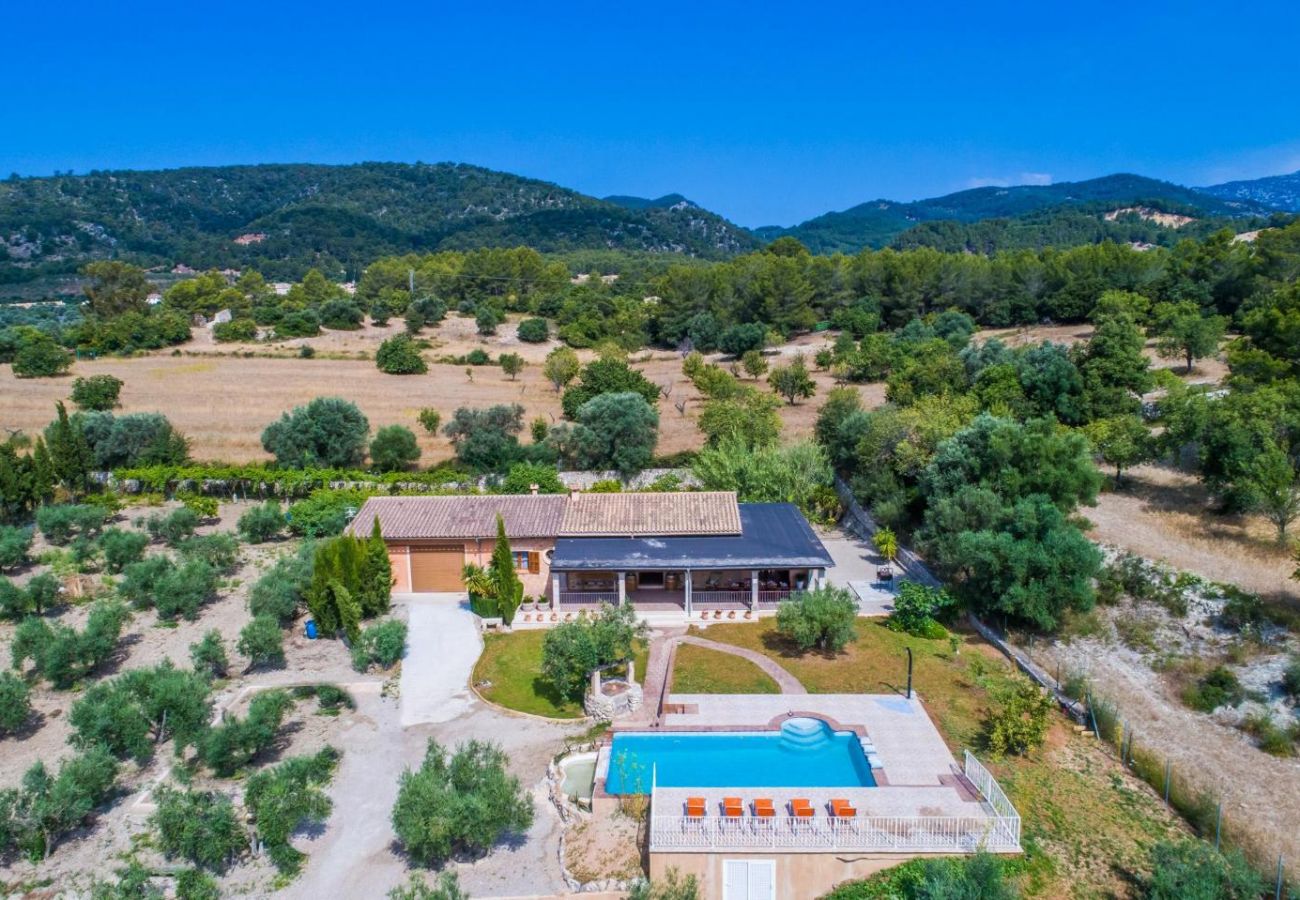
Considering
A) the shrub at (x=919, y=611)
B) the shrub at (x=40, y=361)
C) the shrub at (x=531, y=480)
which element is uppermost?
the shrub at (x=40, y=361)

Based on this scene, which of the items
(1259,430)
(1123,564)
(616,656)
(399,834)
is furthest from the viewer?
(1259,430)

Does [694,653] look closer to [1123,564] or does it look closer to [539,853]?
[539,853]

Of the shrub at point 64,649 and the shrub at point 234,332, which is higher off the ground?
the shrub at point 234,332

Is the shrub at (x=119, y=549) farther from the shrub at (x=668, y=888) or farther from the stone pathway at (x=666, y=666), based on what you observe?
the shrub at (x=668, y=888)

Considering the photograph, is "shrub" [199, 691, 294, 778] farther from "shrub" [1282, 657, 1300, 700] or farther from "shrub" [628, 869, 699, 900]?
"shrub" [1282, 657, 1300, 700]

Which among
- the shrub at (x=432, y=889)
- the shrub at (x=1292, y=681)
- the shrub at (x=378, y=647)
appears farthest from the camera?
the shrub at (x=378, y=647)

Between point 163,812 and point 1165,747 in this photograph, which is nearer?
point 163,812

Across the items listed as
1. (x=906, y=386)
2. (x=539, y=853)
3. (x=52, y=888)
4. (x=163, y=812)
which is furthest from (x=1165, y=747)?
(x=906, y=386)

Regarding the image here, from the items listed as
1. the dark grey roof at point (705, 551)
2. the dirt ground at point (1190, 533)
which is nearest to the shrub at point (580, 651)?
the dark grey roof at point (705, 551)
